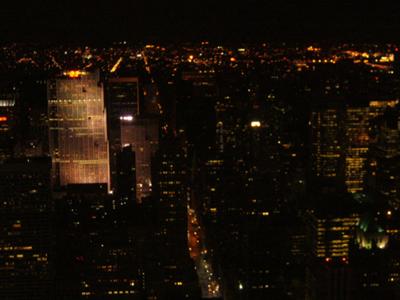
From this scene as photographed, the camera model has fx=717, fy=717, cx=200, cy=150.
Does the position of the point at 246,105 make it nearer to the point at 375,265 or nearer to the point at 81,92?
the point at 81,92

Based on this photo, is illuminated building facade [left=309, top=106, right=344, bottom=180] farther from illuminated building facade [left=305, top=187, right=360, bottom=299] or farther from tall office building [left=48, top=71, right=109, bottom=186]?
tall office building [left=48, top=71, right=109, bottom=186]

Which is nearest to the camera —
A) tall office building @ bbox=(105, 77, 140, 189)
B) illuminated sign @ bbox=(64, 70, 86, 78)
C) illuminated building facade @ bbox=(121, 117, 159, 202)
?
illuminated building facade @ bbox=(121, 117, 159, 202)

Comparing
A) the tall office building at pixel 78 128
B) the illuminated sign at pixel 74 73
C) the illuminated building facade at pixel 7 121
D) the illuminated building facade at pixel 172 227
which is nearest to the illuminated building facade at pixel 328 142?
the illuminated building facade at pixel 172 227

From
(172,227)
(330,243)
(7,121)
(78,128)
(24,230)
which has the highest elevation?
(7,121)

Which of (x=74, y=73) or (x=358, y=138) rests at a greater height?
(x=74, y=73)

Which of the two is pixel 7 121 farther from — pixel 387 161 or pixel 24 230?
pixel 387 161

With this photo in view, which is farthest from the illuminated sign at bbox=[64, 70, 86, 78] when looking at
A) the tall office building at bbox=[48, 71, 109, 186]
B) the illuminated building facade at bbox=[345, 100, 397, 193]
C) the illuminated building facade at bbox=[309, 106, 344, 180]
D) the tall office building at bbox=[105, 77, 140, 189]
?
the illuminated building facade at bbox=[345, 100, 397, 193]

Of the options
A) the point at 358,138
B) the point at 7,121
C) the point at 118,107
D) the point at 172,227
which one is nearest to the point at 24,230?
the point at 172,227
